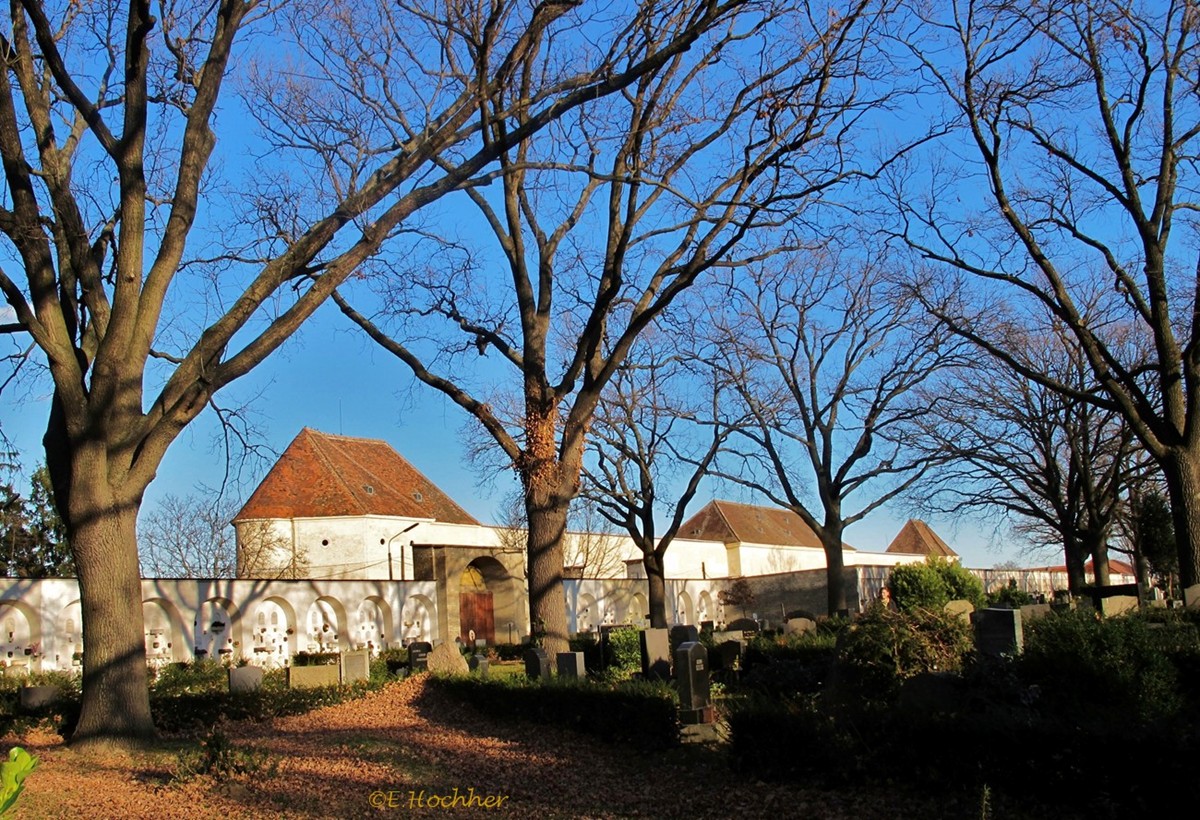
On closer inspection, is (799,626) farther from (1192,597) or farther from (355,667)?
(355,667)

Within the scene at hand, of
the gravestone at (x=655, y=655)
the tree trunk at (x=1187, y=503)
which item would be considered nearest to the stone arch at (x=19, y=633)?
the gravestone at (x=655, y=655)

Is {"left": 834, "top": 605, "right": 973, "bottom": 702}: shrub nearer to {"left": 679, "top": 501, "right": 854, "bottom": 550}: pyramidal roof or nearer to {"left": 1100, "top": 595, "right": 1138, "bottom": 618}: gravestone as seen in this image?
{"left": 1100, "top": 595, "right": 1138, "bottom": 618}: gravestone

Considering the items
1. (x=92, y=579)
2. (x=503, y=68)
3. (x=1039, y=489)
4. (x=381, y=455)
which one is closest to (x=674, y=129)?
(x=503, y=68)

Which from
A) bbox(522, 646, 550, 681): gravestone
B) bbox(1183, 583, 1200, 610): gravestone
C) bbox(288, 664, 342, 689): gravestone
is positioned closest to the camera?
bbox(522, 646, 550, 681): gravestone

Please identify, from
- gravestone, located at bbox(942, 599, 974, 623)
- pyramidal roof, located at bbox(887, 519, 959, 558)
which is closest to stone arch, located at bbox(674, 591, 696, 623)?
gravestone, located at bbox(942, 599, 974, 623)

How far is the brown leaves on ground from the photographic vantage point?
25.7 feet

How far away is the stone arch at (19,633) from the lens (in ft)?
53.8

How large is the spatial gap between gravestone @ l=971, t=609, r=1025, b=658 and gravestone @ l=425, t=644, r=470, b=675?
27.2 ft

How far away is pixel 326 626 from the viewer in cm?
2244

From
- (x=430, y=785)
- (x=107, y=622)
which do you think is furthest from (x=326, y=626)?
(x=430, y=785)

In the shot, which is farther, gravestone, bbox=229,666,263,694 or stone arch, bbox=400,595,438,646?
stone arch, bbox=400,595,438,646

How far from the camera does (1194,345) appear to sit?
15.7m

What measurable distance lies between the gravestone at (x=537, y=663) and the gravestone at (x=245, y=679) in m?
3.87

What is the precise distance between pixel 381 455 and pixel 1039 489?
27.6 m
